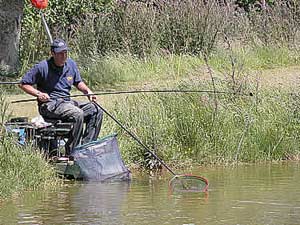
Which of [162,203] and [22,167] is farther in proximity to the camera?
[22,167]

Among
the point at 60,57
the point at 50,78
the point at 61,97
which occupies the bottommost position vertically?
the point at 61,97

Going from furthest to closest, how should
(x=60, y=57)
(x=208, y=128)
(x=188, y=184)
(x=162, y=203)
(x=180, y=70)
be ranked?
(x=180, y=70)
(x=208, y=128)
(x=60, y=57)
(x=188, y=184)
(x=162, y=203)

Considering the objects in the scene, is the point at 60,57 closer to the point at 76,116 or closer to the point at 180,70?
the point at 76,116

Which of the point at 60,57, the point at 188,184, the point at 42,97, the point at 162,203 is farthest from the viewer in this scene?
the point at 60,57

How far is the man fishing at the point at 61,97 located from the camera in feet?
38.8

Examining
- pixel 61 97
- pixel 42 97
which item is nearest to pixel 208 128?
pixel 61 97

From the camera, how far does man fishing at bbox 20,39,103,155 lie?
11836 millimetres

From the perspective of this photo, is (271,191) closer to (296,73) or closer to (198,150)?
(198,150)

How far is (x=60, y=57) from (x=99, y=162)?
4.75ft

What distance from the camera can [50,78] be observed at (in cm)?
1212

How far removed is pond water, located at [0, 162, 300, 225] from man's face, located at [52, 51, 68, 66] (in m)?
1.57

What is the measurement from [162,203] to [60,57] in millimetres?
2760

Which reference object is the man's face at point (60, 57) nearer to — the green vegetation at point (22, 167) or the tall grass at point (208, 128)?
the green vegetation at point (22, 167)

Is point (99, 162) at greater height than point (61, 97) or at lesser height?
lesser
